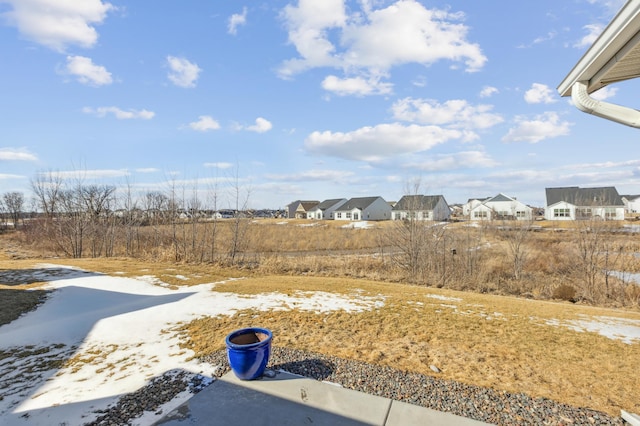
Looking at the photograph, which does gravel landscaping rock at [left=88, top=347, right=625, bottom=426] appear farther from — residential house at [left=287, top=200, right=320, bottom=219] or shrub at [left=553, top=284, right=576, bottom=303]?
residential house at [left=287, top=200, right=320, bottom=219]

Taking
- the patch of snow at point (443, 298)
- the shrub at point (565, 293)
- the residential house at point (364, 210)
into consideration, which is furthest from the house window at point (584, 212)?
the residential house at point (364, 210)

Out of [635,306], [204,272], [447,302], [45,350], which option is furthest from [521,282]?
[45,350]

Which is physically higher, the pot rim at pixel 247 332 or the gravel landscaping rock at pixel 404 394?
the pot rim at pixel 247 332

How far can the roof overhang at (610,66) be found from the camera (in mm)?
2270

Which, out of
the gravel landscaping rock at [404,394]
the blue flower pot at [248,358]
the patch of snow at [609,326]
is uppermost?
the blue flower pot at [248,358]

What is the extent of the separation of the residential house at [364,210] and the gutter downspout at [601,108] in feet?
163

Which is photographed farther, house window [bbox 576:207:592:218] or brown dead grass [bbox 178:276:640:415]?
house window [bbox 576:207:592:218]

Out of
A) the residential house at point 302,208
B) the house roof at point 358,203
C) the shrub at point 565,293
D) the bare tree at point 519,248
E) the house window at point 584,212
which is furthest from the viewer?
the residential house at point 302,208

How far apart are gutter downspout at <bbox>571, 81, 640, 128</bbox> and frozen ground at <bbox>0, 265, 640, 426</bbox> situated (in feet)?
13.0

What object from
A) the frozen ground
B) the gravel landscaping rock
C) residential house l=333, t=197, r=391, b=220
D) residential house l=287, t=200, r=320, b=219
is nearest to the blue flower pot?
the gravel landscaping rock

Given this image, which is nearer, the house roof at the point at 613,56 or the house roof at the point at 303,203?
the house roof at the point at 613,56

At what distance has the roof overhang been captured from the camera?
2270mm

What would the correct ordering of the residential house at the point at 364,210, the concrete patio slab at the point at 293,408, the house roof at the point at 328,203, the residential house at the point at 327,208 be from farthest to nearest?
the house roof at the point at 328,203 → the residential house at the point at 327,208 → the residential house at the point at 364,210 → the concrete patio slab at the point at 293,408

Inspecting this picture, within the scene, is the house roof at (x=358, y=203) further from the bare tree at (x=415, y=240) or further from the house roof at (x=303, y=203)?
the bare tree at (x=415, y=240)
